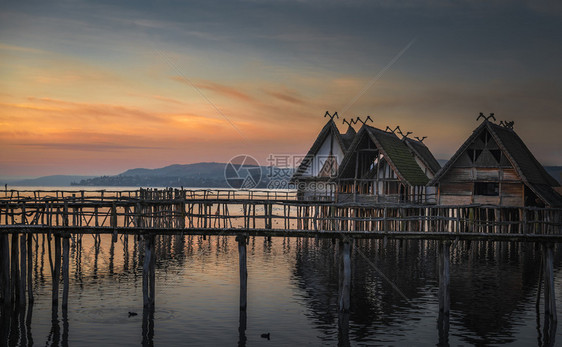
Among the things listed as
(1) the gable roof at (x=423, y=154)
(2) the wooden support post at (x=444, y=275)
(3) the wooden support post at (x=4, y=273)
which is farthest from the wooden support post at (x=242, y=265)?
(1) the gable roof at (x=423, y=154)

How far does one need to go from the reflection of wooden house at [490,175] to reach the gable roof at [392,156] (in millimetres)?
2846

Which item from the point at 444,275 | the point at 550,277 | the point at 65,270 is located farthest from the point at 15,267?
the point at 550,277

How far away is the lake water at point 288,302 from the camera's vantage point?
21.5m

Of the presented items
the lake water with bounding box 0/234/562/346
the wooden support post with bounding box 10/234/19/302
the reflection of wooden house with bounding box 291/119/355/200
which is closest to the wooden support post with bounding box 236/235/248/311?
the lake water with bounding box 0/234/562/346

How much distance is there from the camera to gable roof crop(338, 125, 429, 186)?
41.5 m

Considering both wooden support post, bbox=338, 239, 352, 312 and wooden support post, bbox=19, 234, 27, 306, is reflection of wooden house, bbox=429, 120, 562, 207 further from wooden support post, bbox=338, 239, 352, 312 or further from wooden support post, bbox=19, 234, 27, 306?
wooden support post, bbox=19, 234, 27, 306

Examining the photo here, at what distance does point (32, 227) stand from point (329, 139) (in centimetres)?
3024

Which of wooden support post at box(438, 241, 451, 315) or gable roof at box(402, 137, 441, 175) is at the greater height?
gable roof at box(402, 137, 441, 175)

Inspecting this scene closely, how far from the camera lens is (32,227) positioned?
23.5m

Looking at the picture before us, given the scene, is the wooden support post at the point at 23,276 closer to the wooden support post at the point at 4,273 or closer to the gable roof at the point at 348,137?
the wooden support post at the point at 4,273

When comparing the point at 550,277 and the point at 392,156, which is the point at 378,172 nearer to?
the point at 392,156

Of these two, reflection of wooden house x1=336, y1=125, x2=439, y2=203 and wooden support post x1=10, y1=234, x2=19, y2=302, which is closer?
wooden support post x1=10, y1=234, x2=19, y2=302

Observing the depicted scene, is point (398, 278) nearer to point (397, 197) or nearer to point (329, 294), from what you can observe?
point (329, 294)

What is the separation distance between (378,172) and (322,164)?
26.7ft
